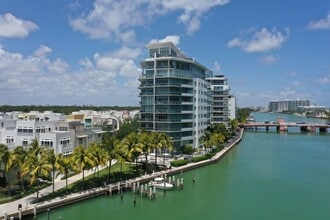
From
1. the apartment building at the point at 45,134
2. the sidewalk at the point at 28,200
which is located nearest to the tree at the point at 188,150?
the apartment building at the point at 45,134

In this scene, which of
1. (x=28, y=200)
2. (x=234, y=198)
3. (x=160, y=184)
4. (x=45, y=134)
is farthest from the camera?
(x=45, y=134)

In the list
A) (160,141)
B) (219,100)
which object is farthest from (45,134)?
(219,100)

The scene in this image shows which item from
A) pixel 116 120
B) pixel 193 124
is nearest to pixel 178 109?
pixel 193 124

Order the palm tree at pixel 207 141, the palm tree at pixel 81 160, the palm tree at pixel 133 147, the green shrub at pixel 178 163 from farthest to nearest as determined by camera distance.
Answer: the palm tree at pixel 207 141 < the green shrub at pixel 178 163 < the palm tree at pixel 133 147 < the palm tree at pixel 81 160

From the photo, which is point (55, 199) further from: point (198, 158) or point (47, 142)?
point (198, 158)

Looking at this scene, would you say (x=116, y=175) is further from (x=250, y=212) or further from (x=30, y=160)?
(x=250, y=212)

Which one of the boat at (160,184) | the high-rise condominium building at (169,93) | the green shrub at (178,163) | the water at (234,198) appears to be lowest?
the water at (234,198)

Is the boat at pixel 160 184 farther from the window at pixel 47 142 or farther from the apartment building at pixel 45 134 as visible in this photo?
the window at pixel 47 142
